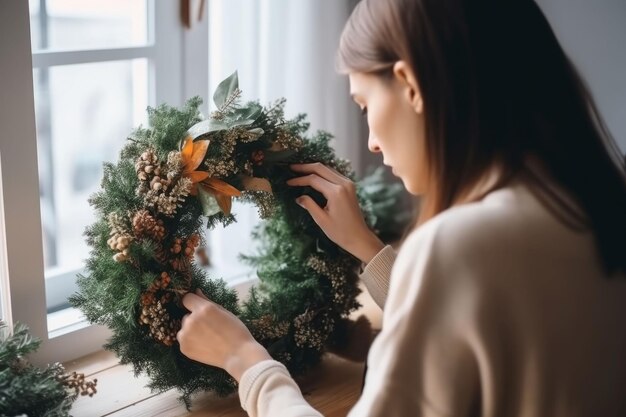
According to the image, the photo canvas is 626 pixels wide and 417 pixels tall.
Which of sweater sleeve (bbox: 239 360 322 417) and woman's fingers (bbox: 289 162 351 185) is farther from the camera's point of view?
woman's fingers (bbox: 289 162 351 185)

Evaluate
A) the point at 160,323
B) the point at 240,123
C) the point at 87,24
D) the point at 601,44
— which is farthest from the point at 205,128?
the point at 601,44

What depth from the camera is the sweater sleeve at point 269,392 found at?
0.97m

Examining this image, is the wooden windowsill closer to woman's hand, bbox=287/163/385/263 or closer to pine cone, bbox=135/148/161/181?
woman's hand, bbox=287/163/385/263

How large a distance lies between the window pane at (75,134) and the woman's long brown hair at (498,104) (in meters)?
0.81

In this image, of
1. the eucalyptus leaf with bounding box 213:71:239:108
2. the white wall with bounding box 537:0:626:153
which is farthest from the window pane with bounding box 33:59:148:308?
the white wall with bounding box 537:0:626:153

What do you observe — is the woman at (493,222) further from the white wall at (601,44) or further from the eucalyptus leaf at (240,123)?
the white wall at (601,44)

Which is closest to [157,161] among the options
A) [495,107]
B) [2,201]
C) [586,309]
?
[2,201]

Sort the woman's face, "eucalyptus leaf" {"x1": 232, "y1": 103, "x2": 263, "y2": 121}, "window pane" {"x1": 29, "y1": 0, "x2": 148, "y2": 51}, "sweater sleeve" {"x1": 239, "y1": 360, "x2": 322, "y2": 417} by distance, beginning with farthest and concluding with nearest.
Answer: "window pane" {"x1": 29, "y1": 0, "x2": 148, "y2": 51}
"eucalyptus leaf" {"x1": 232, "y1": 103, "x2": 263, "y2": 121}
"sweater sleeve" {"x1": 239, "y1": 360, "x2": 322, "y2": 417}
the woman's face

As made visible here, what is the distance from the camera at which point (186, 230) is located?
1.19m

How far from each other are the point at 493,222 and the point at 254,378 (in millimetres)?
406

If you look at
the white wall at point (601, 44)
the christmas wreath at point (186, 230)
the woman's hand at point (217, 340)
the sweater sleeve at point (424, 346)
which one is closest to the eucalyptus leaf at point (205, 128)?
the christmas wreath at point (186, 230)

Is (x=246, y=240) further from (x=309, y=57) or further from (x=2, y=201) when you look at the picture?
(x=2, y=201)

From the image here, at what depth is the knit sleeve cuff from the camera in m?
1.01

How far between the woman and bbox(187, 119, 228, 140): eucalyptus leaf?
294 mm
